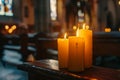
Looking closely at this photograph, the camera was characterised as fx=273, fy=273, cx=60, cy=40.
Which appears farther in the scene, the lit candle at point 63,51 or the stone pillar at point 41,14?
the stone pillar at point 41,14

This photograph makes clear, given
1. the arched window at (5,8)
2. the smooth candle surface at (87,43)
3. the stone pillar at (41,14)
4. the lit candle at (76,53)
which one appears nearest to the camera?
the lit candle at (76,53)

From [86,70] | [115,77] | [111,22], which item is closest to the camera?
[115,77]

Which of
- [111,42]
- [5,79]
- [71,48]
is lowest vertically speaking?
[5,79]

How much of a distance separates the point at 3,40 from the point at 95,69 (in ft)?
25.3

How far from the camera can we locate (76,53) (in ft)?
4.93

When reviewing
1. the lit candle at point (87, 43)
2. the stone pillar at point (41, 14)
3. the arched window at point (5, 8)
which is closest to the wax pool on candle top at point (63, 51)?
the lit candle at point (87, 43)

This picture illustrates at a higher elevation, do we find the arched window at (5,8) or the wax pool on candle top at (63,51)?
the arched window at (5,8)

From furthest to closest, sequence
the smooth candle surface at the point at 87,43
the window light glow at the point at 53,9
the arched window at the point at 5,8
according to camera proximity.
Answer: the window light glow at the point at 53,9, the arched window at the point at 5,8, the smooth candle surface at the point at 87,43

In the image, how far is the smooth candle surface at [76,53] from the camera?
1493mm

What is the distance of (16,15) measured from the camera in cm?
2134

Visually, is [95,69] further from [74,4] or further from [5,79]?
[74,4]

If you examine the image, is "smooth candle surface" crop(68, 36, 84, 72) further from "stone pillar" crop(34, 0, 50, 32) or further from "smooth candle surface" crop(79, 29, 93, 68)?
"stone pillar" crop(34, 0, 50, 32)

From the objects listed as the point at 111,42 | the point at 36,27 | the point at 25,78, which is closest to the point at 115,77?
the point at 111,42

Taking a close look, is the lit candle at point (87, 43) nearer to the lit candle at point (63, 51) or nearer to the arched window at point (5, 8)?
the lit candle at point (63, 51)
